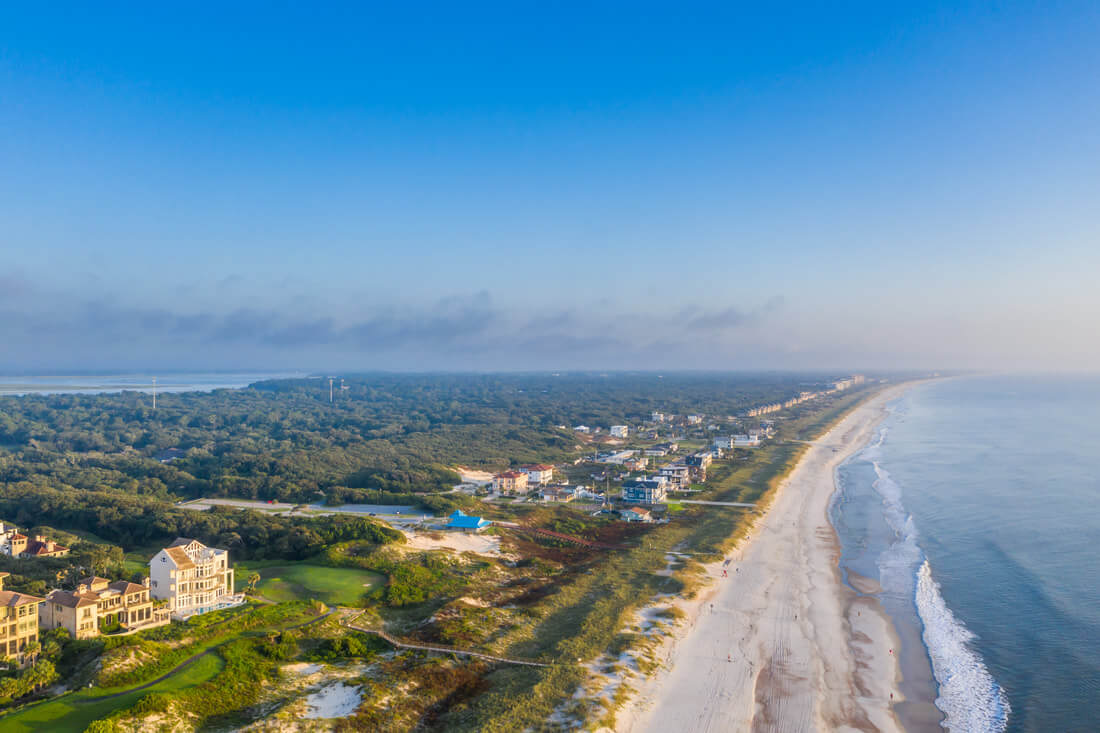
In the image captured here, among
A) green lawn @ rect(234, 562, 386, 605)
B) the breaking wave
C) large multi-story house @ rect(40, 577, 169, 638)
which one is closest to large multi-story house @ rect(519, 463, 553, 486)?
green lawn @ rect(234, 562, 386, 605)

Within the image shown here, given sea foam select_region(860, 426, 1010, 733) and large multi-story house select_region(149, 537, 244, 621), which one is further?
large multi-story house select_region(149, 537, 244, 621)

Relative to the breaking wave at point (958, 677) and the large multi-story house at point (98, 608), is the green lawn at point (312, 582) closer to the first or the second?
the large multi-story house at point (98, 608)

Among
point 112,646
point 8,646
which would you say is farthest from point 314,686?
point 8,646

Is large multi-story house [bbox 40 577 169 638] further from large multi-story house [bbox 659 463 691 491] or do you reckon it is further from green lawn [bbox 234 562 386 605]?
large multi-story house [bbox 659 463 691 491]

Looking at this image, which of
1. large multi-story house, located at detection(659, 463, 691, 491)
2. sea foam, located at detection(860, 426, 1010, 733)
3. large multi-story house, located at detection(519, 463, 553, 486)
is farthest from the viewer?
large multi-story house, located at detection(519, 463, 553, 486)

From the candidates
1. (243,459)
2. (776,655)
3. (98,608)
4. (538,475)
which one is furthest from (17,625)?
(243,459)

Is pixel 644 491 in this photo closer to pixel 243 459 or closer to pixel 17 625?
pixel 17 625

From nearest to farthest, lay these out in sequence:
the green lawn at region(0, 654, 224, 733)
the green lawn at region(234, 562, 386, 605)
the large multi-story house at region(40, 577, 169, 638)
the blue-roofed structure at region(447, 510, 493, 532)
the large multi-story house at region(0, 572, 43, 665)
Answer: the green lawn at region(0, 654, 224, 733), the large multi-story house at region(0, 572, 43, 665), the large multi-story house at region(40, 577, 169, 638), the green lawn at region(234, 562, 386, 605), the blue-roofed structure at region(447, 510, 493, 532)
